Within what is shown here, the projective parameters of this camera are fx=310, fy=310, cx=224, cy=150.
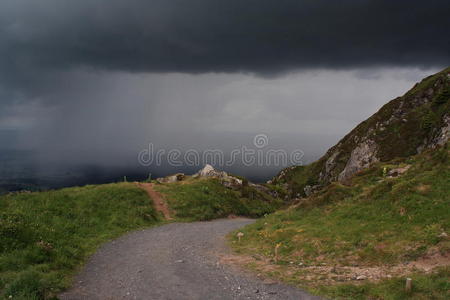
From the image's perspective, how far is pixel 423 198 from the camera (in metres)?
20.7

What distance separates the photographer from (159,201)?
40.7 meters

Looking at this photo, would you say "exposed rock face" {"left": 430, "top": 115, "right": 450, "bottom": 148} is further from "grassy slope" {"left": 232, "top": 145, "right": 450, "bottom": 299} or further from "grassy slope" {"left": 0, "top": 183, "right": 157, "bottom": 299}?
"grassy slope" {"left": 0, "top": 183, "right": 157, "bottom": 299}

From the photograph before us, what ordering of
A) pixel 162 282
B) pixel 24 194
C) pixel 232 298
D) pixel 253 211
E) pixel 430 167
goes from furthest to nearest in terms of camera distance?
pixel 253 211 < pixel 24 194 < pixel 430 167 < pixel 162 282 < pixel 232 298

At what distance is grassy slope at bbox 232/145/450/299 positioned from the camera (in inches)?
519

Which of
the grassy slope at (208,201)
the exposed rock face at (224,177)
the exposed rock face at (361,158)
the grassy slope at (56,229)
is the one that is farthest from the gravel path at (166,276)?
the exposed rock face at (361,158)

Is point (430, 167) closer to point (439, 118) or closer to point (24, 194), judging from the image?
point (24, 194)

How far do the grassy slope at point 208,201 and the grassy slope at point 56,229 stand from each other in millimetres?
4435

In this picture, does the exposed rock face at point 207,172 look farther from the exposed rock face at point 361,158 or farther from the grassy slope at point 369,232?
the exposed rock face at point 361,158

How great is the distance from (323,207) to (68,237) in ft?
70.6

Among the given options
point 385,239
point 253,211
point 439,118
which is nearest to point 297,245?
point 385,239

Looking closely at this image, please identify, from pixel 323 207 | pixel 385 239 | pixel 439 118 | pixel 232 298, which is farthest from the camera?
pixel 439 118

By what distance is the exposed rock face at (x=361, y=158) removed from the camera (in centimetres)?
8212

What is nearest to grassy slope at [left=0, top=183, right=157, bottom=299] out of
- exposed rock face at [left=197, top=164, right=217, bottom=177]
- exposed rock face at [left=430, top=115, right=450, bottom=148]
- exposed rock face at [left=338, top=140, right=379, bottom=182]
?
exposed rock face at [left=197, top=164, right=217, bottom=177]

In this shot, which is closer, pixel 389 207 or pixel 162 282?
pixel 162 282
